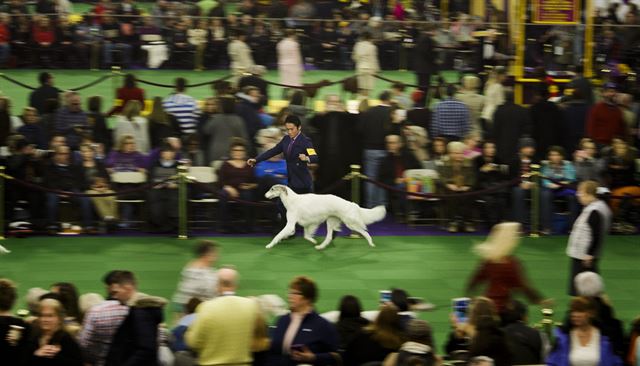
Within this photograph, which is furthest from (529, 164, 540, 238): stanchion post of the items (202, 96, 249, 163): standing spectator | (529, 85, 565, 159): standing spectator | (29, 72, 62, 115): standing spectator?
(29, 72, 62, 115): standing spectator

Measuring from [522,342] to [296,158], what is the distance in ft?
21.6

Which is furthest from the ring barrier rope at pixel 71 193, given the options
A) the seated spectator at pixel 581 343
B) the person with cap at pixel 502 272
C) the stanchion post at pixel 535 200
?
the seated spectator at pixel 581 343

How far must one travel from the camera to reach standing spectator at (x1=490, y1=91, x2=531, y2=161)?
66.5 ft

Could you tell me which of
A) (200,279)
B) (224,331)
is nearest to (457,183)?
(200,279)

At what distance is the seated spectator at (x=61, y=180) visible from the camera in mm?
18172

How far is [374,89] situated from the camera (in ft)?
91.4

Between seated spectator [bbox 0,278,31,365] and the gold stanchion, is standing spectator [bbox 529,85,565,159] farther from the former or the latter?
seated spectator [bbox 0,278,31,365]

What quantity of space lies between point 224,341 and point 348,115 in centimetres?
991

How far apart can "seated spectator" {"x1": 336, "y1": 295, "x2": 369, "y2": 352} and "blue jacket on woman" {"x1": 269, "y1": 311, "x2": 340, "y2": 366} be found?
1.52 feet

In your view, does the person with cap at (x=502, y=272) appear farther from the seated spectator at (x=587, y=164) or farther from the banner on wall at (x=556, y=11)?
the banner on wall at (x=556, y=11)

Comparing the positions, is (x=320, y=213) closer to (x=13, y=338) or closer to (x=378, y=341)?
(x=378, y=341)

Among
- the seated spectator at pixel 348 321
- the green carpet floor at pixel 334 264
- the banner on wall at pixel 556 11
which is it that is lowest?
the green carpet floor at pixel 334 264

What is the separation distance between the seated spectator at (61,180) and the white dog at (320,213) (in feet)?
9.18

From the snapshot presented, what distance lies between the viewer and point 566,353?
35.9 feet
